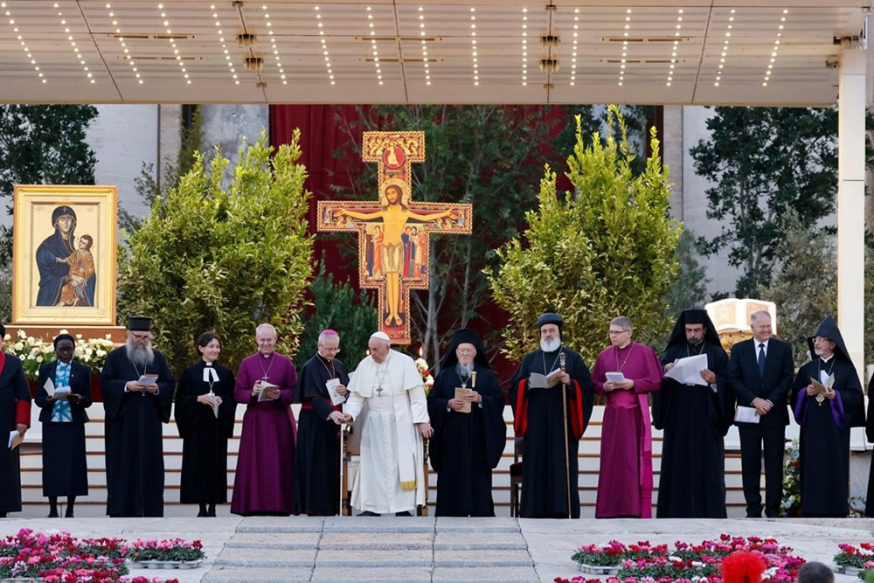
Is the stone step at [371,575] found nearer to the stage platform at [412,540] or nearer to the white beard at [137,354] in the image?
the stage platform at [412,540]

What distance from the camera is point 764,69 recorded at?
15.7m

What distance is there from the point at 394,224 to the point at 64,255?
3.72 meters

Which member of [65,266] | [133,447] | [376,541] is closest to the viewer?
[376,541]

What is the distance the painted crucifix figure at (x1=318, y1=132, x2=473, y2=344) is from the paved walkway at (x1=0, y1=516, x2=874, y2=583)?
19.0ft

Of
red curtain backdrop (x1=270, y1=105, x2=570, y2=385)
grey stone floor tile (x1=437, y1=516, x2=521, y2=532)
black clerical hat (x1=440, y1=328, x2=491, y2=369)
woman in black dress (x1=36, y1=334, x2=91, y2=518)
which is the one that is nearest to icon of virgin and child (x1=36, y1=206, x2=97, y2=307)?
woman in black dress (x1=36, y1=334, x2=91, y2=518)

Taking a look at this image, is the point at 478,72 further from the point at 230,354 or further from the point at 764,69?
the point at 230,354

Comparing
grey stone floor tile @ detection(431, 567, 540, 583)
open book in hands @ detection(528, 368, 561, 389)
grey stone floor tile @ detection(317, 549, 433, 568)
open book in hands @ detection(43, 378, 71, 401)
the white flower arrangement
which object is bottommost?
grey stone floor tile @ detection(431, 567, 540, 583)

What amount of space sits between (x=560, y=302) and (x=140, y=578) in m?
13.1

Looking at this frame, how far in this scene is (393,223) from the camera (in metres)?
17.3

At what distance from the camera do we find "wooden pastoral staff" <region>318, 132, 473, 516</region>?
56.5 ft

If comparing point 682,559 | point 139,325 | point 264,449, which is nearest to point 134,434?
point 139,325

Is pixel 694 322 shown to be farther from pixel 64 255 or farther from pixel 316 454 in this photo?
pixel 64 255

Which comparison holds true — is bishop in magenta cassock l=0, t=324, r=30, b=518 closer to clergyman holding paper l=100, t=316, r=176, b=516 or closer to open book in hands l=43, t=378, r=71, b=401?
open book in hands l=43, t=378, r=71, b=401

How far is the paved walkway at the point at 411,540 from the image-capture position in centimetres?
959
